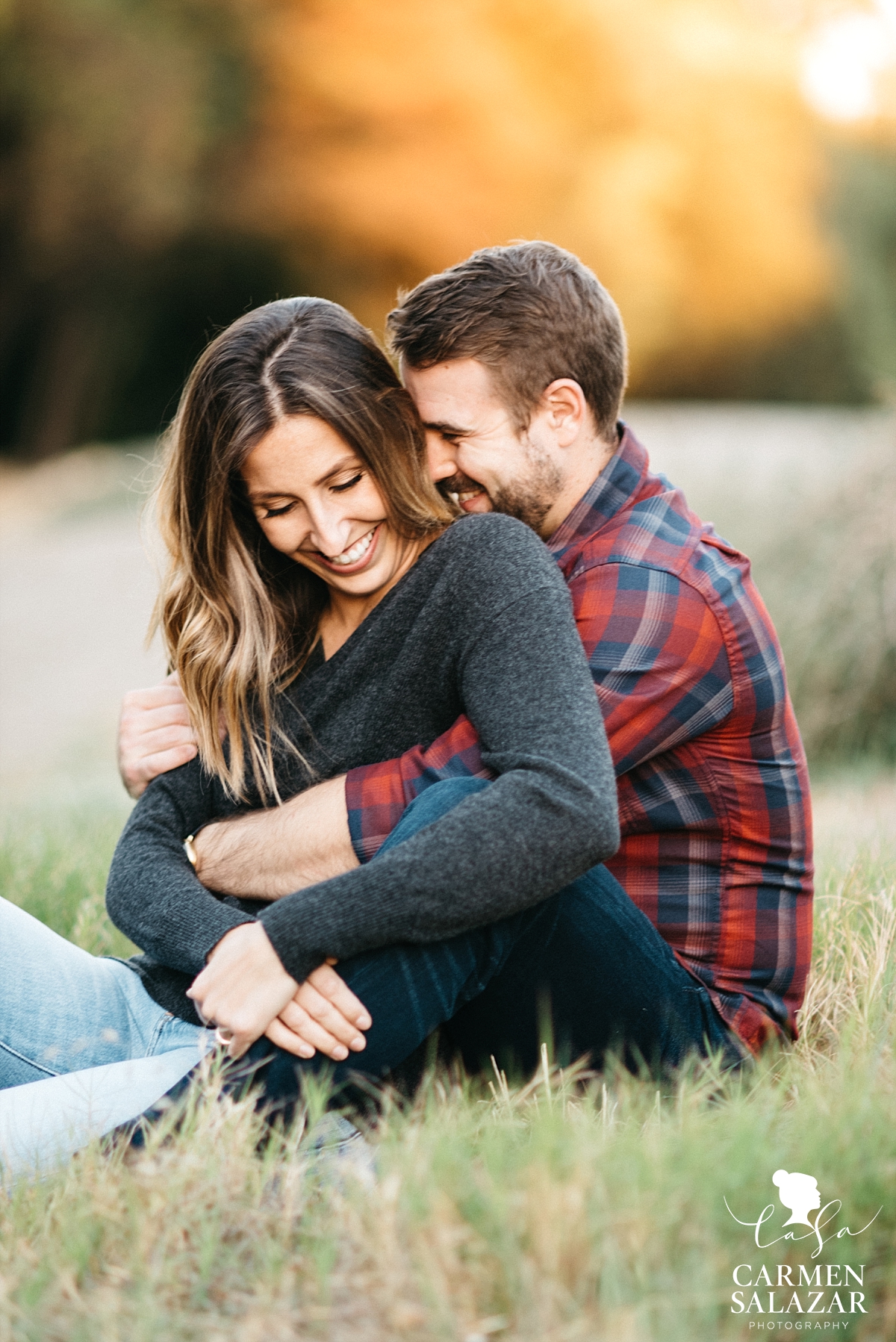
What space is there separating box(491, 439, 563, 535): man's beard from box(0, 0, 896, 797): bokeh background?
9.53 metres

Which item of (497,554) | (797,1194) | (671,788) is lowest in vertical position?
(797,1194)

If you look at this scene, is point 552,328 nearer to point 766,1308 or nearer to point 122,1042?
point 122,1042

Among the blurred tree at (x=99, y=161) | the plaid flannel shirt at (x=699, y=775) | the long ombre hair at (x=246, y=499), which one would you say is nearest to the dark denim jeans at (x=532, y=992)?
the plaid flannel shirt at (x=699, y=775)

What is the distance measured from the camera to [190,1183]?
1615mm

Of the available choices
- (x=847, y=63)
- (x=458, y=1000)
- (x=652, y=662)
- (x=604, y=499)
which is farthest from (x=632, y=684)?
(x=847, y=63)

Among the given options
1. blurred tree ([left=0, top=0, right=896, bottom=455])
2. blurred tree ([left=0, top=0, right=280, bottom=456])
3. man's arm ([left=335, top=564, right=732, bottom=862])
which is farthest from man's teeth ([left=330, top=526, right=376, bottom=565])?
blurred tree ([left=0, top=0, right=280, bottom=456])

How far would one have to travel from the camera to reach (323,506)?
90.1 inches

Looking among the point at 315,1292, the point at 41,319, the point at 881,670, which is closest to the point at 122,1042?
the point at 315,1292

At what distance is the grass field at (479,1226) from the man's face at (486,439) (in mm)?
1181

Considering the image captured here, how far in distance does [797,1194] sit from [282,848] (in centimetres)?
103

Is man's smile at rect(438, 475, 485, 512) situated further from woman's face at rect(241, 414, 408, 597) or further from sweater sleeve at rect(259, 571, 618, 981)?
sweater sleeve at rect(259, 571, 618, 981)

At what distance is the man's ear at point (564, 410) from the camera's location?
251 centimetres

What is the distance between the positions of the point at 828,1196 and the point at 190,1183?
798 millimetres

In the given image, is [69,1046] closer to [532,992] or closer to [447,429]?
[532,992]
